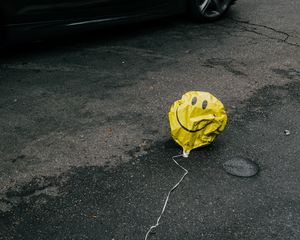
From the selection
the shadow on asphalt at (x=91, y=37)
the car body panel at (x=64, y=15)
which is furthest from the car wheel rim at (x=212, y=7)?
the car body panel at (x=64, y=15)

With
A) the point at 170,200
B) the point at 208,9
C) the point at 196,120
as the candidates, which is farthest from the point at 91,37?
the point at 170,200

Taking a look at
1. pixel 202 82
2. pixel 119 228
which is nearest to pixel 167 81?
pixel 202 82

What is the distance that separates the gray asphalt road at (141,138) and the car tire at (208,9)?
46 centimetres

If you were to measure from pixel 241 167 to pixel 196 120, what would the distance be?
1.78 feet

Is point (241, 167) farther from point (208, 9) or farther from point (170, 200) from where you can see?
point (208, 9)

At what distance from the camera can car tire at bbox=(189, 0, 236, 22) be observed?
7.42m

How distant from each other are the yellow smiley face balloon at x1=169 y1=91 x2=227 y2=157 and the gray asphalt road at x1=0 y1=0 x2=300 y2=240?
0.45 ft

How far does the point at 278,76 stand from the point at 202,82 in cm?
96

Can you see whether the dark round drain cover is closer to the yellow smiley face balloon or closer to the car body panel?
the yellow smiley face balloon

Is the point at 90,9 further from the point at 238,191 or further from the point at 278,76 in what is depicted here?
the point at 238,191

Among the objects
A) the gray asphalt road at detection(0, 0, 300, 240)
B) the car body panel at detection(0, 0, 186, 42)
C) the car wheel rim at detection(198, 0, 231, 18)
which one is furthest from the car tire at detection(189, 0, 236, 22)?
the car body panel at detection(0, 0, 186, 42)

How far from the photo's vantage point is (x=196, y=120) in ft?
13.0

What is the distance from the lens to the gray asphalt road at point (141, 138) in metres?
3.36

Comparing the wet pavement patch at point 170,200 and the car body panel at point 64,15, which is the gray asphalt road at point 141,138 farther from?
the car body panel at point 64,15
